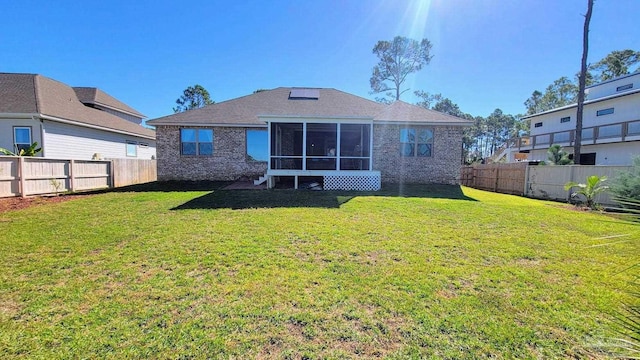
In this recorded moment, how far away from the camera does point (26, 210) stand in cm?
753

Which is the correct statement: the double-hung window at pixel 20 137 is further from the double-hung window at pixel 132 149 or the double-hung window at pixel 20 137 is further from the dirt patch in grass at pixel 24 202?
the dirt patch in grass at pixel 24 202

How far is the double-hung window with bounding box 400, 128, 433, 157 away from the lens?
581 inches

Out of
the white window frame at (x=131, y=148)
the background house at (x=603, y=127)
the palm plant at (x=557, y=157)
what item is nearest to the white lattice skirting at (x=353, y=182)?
the palm plant at (x=557, y=157)

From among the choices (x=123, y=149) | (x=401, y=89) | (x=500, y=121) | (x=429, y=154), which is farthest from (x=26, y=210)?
(x=500, y=121)

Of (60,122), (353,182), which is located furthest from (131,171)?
(353,182)

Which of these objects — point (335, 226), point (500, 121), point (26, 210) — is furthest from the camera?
point (500, 121)

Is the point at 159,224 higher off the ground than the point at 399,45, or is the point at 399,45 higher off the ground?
the point at 399,45

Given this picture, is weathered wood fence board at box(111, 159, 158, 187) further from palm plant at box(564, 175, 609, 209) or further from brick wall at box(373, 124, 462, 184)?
palm plant at box(564, 175, 609, 209)

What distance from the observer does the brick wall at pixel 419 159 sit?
14.7m

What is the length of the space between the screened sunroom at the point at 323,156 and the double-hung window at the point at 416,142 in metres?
2.04

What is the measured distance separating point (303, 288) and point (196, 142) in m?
13.6

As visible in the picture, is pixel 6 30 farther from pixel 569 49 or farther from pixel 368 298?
pixel 569 49

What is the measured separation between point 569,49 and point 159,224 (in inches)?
939

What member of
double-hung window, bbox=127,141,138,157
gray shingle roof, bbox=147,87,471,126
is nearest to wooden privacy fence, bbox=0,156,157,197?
gray shingle roof, bbox=147,87,471,126
